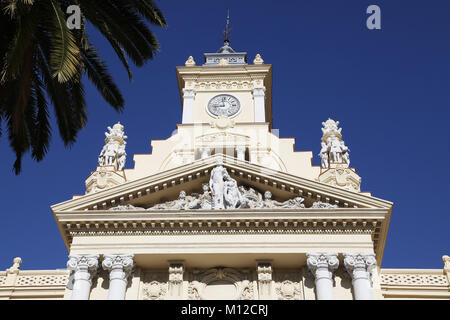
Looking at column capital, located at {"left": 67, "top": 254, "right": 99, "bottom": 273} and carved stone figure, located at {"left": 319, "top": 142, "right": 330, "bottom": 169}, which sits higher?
carved stone figure, located at {"left": 319, "top": 142, "right": 330, "bottom": 169}

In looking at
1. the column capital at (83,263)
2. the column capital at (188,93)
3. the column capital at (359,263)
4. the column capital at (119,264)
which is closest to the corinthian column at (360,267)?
the column capital at (359,263)

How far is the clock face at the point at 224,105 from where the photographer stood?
103 ft

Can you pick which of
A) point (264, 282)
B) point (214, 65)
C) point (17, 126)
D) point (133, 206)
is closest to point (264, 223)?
point (264, 282)

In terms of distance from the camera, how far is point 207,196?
867 inches

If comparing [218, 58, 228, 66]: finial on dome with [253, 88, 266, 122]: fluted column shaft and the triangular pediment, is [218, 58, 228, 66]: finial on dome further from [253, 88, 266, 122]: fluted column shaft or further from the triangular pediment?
the triangular pediment

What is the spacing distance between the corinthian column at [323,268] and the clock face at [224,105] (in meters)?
12.8

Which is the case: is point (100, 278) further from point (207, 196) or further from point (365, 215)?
point (365, 215)

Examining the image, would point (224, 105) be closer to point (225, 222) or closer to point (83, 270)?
point (225, 222)

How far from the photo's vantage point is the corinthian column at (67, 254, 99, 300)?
1998cm

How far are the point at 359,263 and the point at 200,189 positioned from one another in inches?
264

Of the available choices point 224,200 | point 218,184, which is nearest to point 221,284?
point 224,200

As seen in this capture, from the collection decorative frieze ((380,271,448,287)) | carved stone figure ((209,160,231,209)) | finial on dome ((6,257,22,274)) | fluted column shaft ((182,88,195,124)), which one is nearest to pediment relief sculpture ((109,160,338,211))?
carved stone figure ((209,160,231,209))

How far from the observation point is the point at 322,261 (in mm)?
20297
